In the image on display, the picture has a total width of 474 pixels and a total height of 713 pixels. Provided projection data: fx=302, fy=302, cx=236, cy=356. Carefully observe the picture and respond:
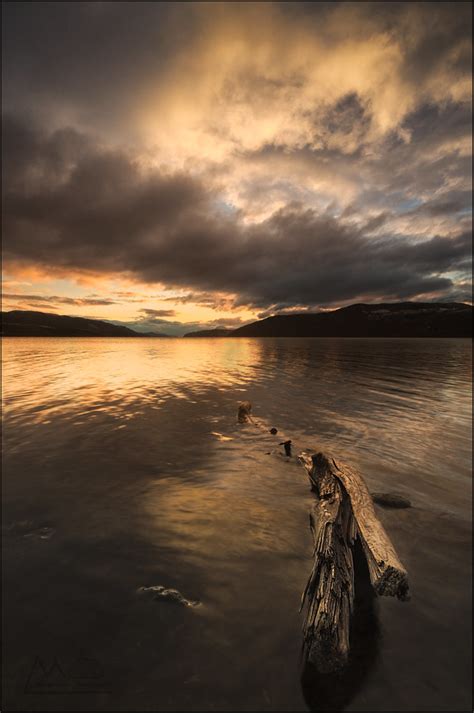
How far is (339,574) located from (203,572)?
2.88 m

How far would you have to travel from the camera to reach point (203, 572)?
6137 millimetres

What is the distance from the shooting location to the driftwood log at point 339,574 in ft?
13.7

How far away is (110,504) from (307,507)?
18.8 feet

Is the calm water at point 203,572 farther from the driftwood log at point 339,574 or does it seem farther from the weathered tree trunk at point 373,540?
the weathered tree trunk at point 373,540

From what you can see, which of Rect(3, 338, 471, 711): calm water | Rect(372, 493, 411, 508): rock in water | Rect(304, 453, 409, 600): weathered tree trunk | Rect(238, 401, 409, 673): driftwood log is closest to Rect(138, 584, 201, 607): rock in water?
Rect(3, 338, 471, 711): calm water

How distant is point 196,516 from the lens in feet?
26.9

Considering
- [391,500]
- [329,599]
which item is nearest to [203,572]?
[329,599]

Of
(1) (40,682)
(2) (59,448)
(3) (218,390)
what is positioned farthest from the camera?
(3) (218,390)

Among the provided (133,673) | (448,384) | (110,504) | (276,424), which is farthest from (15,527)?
(448,384)

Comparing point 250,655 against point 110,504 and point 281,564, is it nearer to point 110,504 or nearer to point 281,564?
point 281,564
